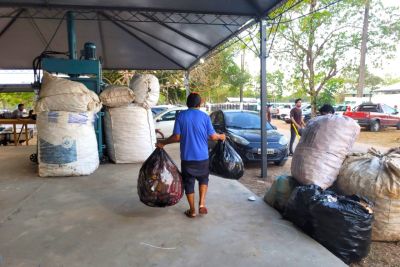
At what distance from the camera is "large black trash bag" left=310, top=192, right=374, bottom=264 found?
2994mm

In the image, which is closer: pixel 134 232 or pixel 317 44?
pixel 134 232

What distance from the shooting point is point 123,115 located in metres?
6.50

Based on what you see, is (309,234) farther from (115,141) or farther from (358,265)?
(115,141)

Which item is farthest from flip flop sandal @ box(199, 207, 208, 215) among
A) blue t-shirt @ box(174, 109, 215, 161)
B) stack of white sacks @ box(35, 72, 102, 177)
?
stack of white sacks @ box(35, 72, 102, 177)

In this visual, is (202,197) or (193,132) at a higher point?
(193,132)

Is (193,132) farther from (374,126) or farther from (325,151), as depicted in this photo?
(374,126)

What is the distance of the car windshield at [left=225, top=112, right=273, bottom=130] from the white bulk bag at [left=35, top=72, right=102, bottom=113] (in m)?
3.93

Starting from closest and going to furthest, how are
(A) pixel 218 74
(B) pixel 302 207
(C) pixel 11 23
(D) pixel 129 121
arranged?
(B) pixel 302 207 → (D) pixel 129 121 → (C) pixel 11 23 → (A) pixel 218 74

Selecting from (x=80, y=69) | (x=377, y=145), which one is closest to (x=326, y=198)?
(x=80, y=69)

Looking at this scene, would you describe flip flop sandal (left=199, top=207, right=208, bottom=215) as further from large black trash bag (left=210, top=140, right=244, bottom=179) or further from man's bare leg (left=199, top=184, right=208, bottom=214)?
large black trash bag (left=210, top=140, right=244, bottom=179)

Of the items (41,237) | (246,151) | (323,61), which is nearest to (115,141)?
(246,151)

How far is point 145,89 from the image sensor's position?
671 cm

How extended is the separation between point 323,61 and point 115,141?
1168 cm

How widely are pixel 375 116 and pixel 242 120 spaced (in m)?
11.8
